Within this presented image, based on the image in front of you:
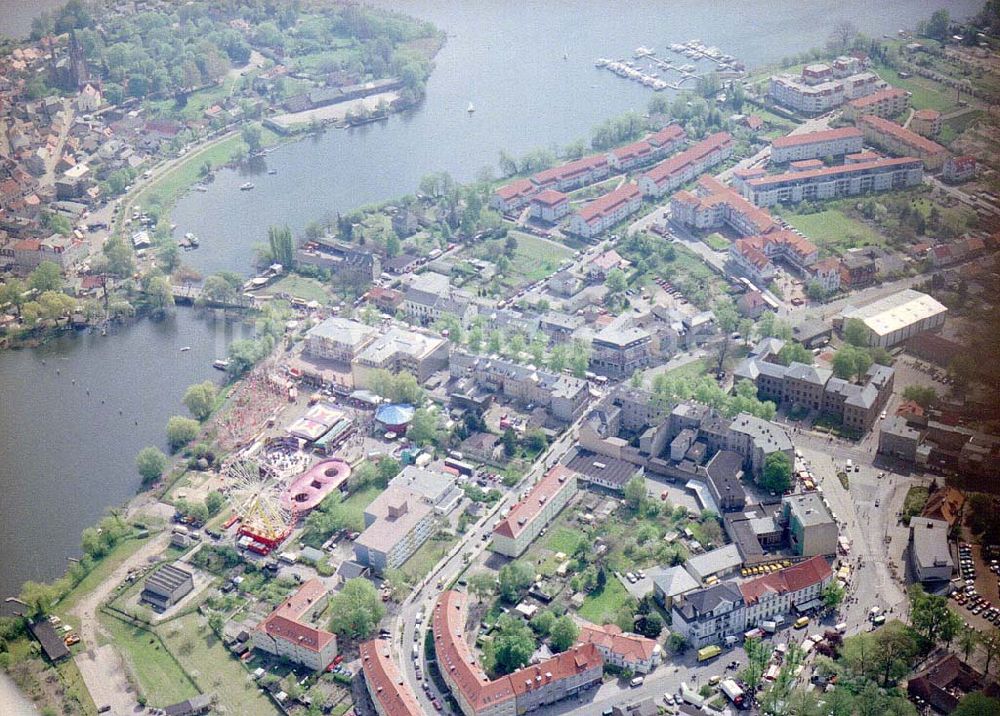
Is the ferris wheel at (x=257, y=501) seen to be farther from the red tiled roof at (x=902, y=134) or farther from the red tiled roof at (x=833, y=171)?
the red tiled roof at (x=902, y=134)

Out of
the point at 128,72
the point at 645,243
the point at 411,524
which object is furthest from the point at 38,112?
the point at 411,524

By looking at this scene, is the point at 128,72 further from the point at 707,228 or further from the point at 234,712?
the point at 234,712

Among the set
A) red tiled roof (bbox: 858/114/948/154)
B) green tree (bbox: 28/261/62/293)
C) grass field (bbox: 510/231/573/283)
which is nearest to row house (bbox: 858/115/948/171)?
red tiled roof (bbox: 858/114/948/154)

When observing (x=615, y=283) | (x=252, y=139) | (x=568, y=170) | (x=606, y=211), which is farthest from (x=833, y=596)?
(x=252, y=139)

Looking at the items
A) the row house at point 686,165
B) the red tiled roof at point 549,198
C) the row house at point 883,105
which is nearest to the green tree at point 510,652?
the red tiled roof at point 549,198

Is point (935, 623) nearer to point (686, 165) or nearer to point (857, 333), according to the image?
point (857, 333)
